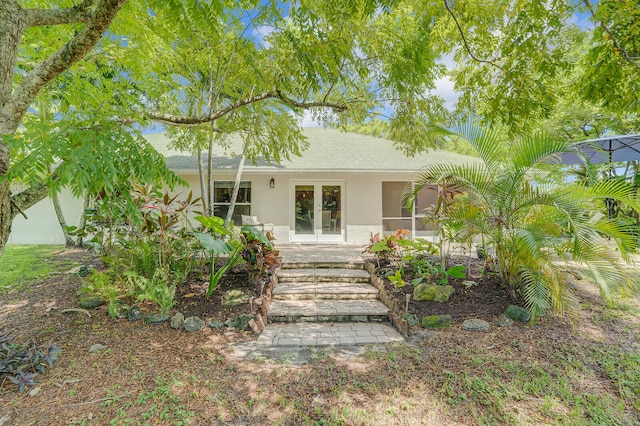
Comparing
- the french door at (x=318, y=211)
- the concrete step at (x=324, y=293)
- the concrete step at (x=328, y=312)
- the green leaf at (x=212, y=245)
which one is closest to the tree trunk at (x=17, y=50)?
the green leaf at (x=212, y=245)

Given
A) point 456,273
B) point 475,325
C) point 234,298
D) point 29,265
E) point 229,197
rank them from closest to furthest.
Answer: point 475,325 → point 234,298 → point 456,273 → point 29,265 → point 229,197

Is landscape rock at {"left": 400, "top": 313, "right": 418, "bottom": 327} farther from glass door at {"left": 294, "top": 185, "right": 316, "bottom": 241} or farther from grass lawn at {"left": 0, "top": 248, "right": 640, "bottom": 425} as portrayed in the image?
glass door at {"left": 294, "top": 185, "right": 316, "bottom": 241}

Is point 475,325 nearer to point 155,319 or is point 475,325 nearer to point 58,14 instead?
point 155,319

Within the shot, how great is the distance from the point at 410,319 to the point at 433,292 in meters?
0.86

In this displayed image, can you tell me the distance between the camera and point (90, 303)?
5016 millimetres

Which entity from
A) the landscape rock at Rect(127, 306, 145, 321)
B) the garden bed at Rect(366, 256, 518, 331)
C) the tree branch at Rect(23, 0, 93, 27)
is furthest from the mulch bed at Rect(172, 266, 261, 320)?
the tree branch at Rect(23, 0, 93, 27)

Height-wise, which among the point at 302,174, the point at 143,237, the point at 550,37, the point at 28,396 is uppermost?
the point at 550,37

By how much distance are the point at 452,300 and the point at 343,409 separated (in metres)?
3.15

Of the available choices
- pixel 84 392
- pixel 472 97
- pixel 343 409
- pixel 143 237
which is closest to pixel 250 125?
pixel 143 237

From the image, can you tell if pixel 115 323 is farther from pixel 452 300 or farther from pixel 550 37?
pixel 550 37

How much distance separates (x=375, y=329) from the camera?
468 cm

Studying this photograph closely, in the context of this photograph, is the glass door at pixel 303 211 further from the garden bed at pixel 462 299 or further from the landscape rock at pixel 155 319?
the landscape rock at pixel 155 319

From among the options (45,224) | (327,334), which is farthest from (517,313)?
(45,224)

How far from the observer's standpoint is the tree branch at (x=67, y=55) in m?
2.49
